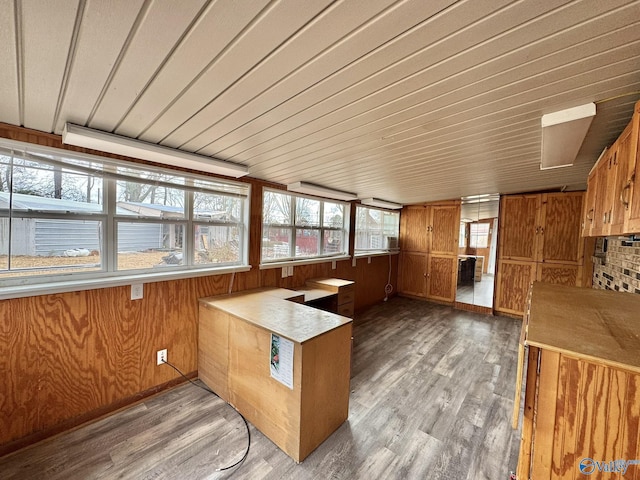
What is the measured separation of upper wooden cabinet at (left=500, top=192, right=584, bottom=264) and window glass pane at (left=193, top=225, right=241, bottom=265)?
4491 millimetres

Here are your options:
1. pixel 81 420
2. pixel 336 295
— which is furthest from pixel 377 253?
pixel 81 420

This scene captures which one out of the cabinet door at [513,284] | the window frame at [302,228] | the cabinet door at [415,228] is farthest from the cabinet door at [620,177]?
the cabinet door at [415,228]

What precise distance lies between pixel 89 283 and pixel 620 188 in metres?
3.39

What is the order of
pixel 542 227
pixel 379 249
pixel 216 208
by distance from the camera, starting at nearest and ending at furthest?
pixel 216 208
pixel 542 227
pixel 379 249

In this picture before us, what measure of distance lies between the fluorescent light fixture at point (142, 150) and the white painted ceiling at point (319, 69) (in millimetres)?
60

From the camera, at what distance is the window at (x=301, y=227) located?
3.26 meters

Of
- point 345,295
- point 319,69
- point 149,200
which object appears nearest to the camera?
point 319,69

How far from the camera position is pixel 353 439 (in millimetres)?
1840

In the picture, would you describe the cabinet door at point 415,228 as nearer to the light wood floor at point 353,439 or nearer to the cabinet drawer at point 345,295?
the cabinet drawer at point 345,295

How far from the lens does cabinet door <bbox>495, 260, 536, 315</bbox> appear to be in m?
4.30

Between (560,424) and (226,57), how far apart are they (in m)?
1.76

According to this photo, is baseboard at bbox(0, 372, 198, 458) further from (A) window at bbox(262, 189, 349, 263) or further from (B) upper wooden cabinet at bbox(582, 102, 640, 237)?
(B) upper wooden cabinet at bbox(582, 102, 640, 237)

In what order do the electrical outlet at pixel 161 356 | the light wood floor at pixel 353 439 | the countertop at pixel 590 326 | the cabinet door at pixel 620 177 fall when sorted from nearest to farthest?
the countertop at pixel 590 326, the cabinet door at pixel 620 177, the light wood floor at pixel 353 439, the electrical outlet at pixel 161 356

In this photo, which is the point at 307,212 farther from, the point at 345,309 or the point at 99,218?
the point at 99,218
